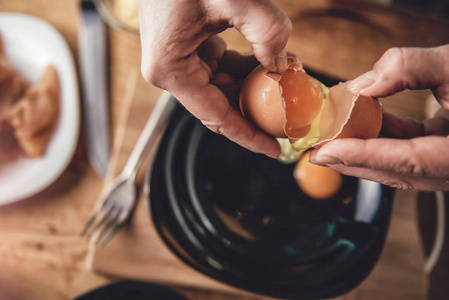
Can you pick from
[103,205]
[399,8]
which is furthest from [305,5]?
[103,205]

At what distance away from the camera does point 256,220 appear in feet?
2.36

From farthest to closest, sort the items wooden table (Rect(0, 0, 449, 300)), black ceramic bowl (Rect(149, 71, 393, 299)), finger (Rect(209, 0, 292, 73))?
wooden table (Rect(0, 0, 449, 300))
black ceramic bowl (Rect(149, 71, 393, 299))
finger (Rect(209, 0, 292, 73))

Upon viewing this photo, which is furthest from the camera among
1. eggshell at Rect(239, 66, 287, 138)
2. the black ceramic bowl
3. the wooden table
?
the wooden table

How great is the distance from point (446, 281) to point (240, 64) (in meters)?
1.03

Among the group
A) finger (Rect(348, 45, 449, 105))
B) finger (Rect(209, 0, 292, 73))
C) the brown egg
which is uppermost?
finger (Rect(209, 0, 292, 73))

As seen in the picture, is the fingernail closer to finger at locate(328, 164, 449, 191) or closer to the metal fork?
finger at locate(328, 164, 449, 191)

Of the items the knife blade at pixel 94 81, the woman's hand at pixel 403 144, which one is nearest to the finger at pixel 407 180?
the woman's hand at pixel 403 144

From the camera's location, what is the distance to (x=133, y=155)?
76 cm

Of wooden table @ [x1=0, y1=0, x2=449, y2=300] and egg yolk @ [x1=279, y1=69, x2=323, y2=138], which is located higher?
egg yolk @ [x1=279, y1=69, x2=323, y2=138]

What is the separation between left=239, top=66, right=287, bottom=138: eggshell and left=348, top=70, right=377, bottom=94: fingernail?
11cm

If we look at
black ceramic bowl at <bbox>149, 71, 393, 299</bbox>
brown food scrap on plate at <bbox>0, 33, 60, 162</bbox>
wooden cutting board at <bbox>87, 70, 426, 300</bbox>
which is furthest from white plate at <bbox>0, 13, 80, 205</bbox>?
black ceramic bowl at <bbox>149, 71, 393, 299</bbox>

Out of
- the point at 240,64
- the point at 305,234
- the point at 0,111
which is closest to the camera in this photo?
the point at 240,64

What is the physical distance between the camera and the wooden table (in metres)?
0.79

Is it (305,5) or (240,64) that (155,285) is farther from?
(305,5)
